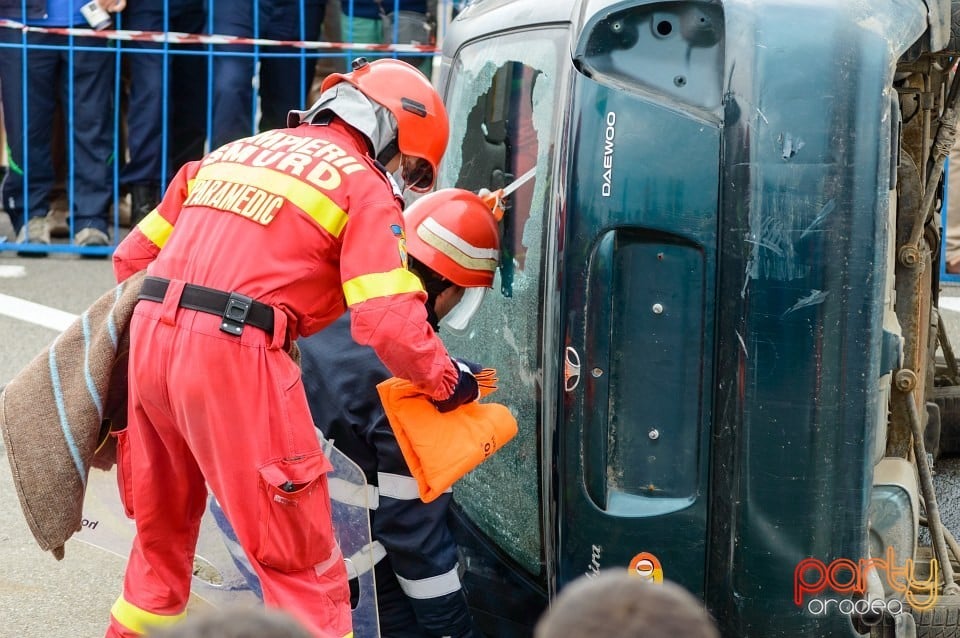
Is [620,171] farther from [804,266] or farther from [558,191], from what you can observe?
[804,266]

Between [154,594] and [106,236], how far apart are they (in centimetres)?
502

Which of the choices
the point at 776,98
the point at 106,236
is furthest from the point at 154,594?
the point at 106,236

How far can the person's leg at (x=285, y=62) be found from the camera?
308 inches

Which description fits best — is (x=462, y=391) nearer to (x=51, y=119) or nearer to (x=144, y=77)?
(x=144, y=77)

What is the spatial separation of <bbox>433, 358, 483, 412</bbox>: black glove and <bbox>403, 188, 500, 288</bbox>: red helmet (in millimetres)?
315

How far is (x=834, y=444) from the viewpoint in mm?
2744

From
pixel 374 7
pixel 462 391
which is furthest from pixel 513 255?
pixel 374 7

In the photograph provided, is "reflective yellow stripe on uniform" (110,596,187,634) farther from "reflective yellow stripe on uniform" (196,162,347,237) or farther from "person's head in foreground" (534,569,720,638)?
"person's head in foreground" (534,569,720,638)

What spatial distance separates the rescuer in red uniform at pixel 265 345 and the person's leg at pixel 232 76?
4.70 m

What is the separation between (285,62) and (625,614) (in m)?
7.08

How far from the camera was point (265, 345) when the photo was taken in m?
3.04

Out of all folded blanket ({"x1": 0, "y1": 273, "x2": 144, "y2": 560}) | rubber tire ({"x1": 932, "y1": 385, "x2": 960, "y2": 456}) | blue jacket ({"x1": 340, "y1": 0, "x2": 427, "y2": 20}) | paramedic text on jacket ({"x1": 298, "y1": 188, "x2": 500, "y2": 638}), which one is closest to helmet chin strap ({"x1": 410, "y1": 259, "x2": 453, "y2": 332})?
paramedic text on jacket ({"x1": 298, "y1": 188, "x2": 500, "y2": 638})

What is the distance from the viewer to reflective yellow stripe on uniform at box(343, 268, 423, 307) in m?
2.98

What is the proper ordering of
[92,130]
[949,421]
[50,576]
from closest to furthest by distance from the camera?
[50,576] → [949,421] → [92,130]
